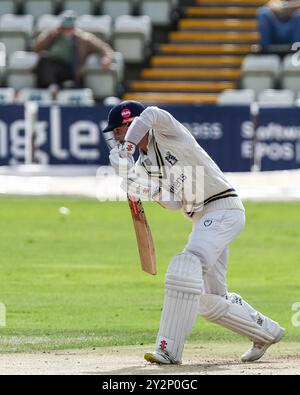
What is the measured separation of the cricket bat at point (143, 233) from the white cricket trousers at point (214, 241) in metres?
0.32

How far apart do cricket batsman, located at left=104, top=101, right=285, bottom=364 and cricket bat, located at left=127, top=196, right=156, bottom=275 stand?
148 millimetres

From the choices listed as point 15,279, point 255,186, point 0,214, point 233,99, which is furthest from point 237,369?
point 233,99

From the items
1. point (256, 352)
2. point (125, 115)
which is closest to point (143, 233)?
point (125, 115)

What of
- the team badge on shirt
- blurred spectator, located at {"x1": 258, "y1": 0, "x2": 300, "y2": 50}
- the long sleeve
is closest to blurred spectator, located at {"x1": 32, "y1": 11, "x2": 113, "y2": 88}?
blurred spectator, located at {"x1": 258, "y1": 0, "x2": 300, "y2": 50}

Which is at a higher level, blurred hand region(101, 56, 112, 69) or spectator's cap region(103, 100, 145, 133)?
spectator's cap region(103, 100, 145, 133)

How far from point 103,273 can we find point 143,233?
16.3ft

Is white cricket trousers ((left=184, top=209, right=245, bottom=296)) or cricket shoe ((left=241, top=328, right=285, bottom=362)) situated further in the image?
cricket shoe ((left=241, top=328, right=285, bottom=362))

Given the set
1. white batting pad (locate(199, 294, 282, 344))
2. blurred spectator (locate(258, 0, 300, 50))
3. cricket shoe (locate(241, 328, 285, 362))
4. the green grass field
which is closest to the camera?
white batting pad (locate(199, 294, 282, 344))

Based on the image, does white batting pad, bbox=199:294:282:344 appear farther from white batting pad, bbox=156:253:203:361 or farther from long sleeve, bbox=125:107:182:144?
long sleeve, bbox=125:107:182:144

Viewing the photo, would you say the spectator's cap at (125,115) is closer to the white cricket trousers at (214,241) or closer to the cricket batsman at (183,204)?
the cricket batsman at (183,204)

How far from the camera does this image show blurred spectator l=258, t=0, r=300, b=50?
25.7 meters

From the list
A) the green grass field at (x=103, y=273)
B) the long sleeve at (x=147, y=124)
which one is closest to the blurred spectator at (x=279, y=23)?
the green grass field at (x=103, y=273)
